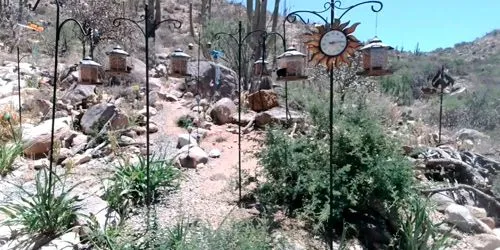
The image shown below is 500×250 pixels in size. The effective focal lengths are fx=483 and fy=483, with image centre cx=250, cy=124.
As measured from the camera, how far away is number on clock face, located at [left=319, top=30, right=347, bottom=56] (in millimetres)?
3930

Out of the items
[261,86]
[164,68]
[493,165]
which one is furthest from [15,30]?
[493,165]

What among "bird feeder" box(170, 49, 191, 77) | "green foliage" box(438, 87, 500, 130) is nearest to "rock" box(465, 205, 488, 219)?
"bird feeder" box(170, 49, 191, 77)

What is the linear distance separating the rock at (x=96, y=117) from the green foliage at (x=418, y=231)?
4570mm

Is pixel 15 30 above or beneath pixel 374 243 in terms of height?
above

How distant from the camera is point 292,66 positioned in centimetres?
480

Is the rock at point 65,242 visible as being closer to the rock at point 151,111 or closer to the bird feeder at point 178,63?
the bird feeder at point 178,63

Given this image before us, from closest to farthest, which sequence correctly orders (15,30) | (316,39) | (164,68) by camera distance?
(316,39), (164,68), (15,30)

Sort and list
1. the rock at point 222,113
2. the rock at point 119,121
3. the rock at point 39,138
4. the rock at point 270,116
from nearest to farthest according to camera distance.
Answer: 1. the rock at point 39,138
2. the rock at point 119,121
3. the rock at point 270,116
4. the rock at point 222,113

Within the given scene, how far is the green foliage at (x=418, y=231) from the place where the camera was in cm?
447

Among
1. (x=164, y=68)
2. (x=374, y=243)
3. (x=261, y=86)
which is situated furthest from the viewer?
(x=164, y=68)

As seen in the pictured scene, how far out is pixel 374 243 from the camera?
482 centimetres

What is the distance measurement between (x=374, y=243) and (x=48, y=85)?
735cm

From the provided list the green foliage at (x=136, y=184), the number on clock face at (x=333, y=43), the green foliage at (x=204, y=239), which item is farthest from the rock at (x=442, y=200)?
the green foliage at (x=136, y=184)

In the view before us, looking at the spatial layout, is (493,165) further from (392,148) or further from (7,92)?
(7,92)
